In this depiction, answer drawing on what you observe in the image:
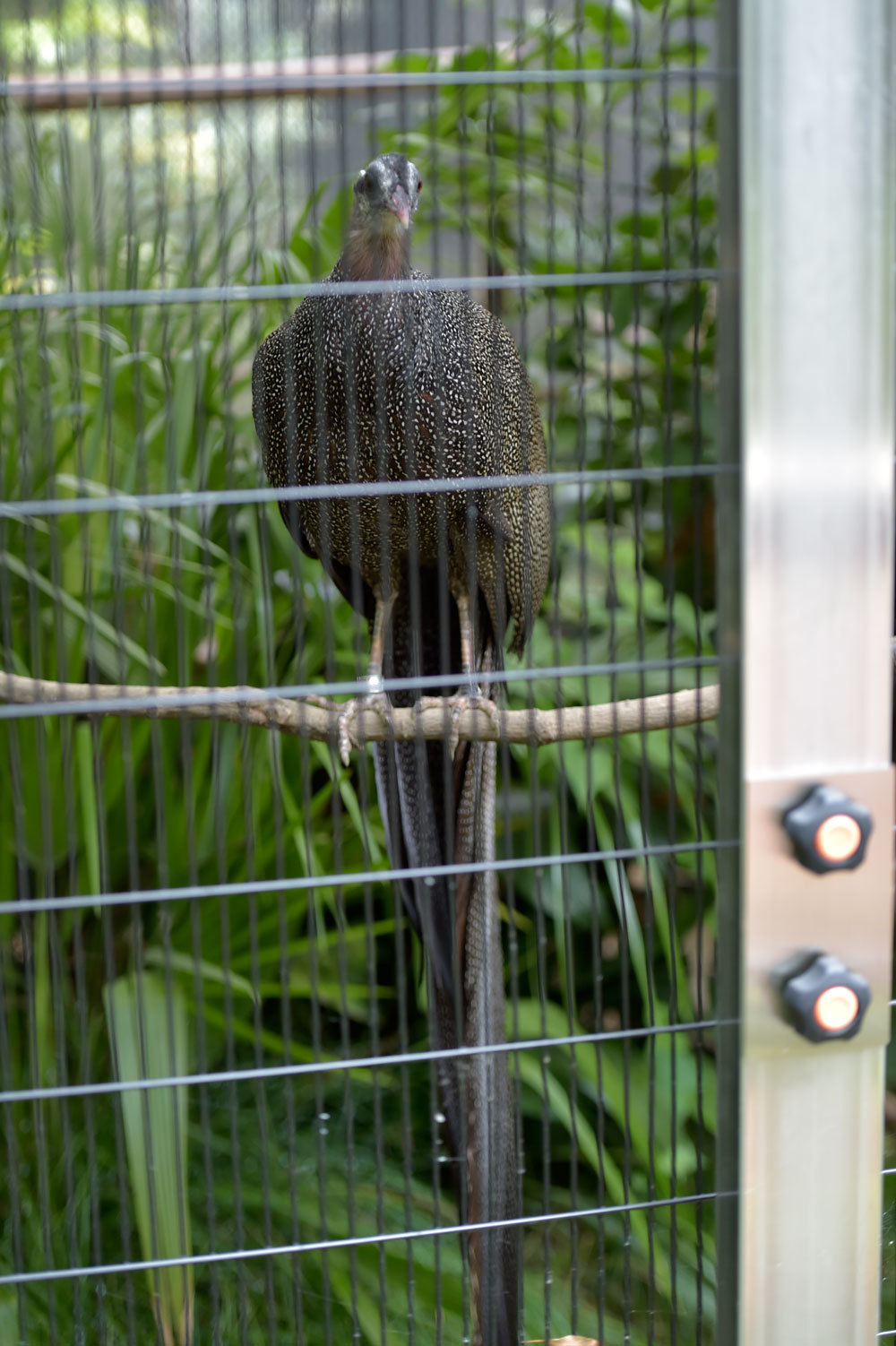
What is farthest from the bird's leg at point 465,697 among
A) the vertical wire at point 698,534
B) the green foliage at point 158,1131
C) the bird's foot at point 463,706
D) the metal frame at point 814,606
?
the metal frame at point 814,606

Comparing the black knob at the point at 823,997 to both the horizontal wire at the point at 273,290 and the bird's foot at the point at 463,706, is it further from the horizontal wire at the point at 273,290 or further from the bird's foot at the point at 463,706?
the bird's foot at the point at 463,706

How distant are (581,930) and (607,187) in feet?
5.76

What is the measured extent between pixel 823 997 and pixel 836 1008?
15 millimetres

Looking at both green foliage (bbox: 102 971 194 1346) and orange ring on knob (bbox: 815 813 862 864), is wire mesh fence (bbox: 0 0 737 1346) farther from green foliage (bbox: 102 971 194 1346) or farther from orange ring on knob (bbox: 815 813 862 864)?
orange ring on knob (bbox: 815 813 862 864)

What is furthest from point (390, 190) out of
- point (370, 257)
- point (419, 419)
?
point (419, 419)

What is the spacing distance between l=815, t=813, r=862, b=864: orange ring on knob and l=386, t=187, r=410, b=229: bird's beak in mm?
1250

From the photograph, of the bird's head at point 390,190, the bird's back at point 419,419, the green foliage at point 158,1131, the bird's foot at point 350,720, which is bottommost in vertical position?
the green foliage at point 158,1131

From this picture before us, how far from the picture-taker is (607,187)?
1.07m

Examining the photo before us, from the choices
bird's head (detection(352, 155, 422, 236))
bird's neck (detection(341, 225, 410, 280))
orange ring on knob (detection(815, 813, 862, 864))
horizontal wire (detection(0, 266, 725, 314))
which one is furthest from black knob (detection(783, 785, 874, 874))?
bird's neck (detection(341, 225, 410, 280))

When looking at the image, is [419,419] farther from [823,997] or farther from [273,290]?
[823,997]

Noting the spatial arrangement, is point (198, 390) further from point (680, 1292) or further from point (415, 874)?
point (680, 1292)

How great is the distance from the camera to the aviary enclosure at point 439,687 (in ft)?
2.90

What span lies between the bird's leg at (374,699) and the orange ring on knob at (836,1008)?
584 millimetres

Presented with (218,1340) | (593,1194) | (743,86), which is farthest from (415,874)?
(593,1194)
